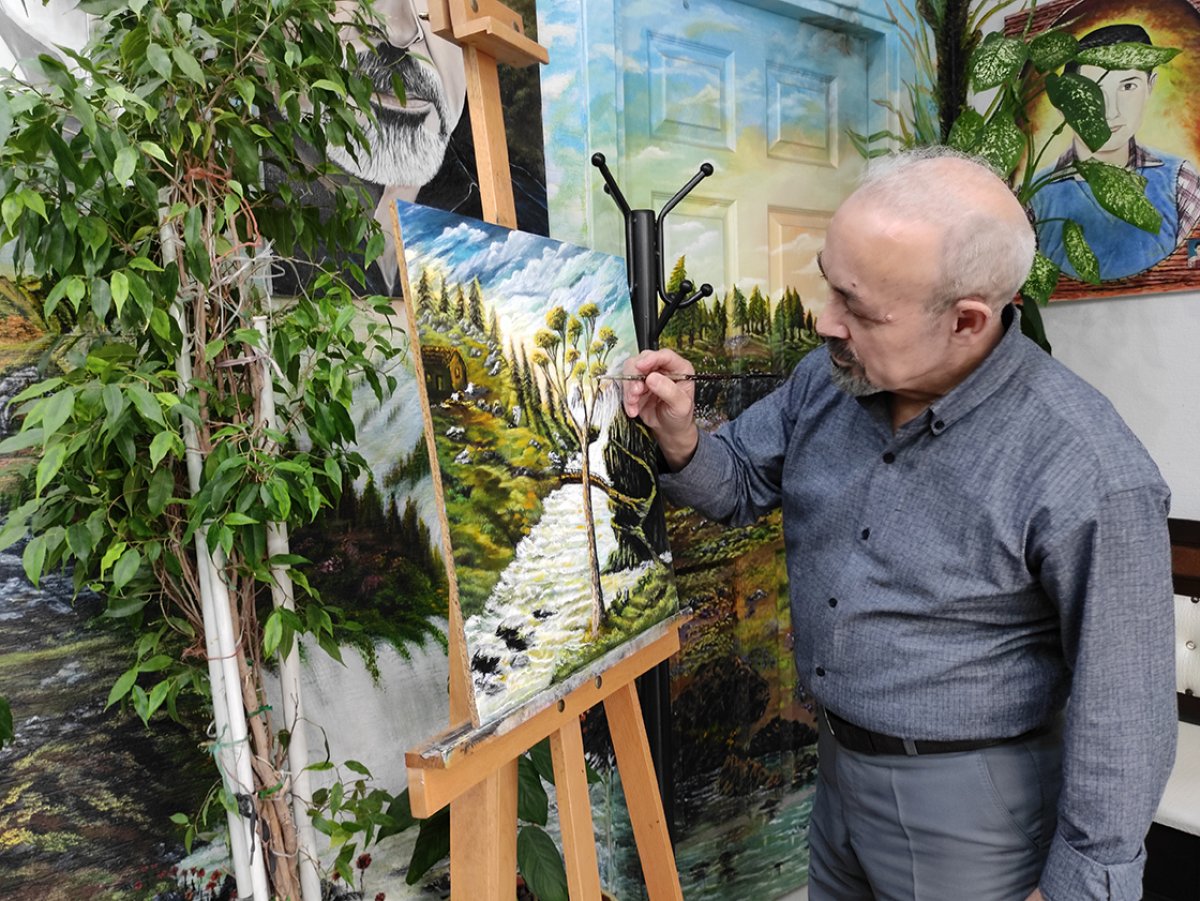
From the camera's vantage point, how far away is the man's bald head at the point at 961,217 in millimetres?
1058

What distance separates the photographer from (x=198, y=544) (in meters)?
1.24

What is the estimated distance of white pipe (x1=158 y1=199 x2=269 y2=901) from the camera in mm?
1242

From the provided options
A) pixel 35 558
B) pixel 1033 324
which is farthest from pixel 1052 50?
pixel 35 558

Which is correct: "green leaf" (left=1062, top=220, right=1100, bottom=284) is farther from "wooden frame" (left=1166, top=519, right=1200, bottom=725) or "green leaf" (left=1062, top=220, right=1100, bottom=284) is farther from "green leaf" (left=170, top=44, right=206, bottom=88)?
"green leaf" (left=170, top=44, right=206, bottom=88)

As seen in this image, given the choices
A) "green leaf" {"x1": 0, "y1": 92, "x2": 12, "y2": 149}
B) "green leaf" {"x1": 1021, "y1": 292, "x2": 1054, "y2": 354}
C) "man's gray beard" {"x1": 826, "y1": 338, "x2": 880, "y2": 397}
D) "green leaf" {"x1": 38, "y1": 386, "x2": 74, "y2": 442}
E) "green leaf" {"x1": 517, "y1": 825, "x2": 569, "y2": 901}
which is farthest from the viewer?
"green leaf" {"x1": 1021, "y1": 292, "x2": 1054, "y2": 354}

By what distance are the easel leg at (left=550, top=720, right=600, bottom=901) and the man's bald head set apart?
2.48ft

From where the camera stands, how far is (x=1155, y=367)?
2344 millimetres

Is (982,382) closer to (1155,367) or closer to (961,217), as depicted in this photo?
(961,217)

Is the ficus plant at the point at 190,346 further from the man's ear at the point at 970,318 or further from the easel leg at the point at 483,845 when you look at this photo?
the man's ear at the point at 970,318

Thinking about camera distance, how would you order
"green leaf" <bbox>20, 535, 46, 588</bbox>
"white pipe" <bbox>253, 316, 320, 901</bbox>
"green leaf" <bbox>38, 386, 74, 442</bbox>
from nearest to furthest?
"green leaf" <bbox>38, 386, 74, 442</bbox> < "green leaf" <bbox>20, 535, 46, 588</bbox> < "white pipe" <bbox>253, 316, 320, 901</bbox>

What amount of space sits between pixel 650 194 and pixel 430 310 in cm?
113

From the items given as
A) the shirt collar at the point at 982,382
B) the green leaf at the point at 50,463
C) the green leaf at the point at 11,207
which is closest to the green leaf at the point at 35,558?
the green leaf at the point at 50,463

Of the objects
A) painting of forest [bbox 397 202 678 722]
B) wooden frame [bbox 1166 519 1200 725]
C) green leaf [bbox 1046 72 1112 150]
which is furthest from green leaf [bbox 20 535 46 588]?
wooden frame [bbox 1166 519 1200 725]

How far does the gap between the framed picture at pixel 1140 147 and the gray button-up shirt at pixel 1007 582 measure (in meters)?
1.40
